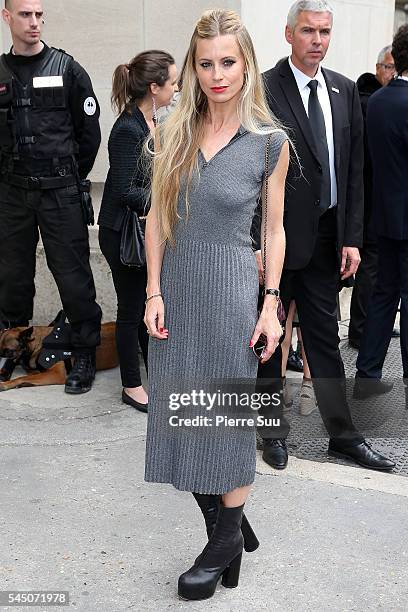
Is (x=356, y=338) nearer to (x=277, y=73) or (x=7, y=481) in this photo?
(x=277, y=73)

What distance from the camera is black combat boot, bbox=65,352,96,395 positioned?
541 cm

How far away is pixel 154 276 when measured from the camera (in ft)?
10.3

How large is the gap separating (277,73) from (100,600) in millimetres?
2450

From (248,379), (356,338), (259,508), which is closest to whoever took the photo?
(248,379)

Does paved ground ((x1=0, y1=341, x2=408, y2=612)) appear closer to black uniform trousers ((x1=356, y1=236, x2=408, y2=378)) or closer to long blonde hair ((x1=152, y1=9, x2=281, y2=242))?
black uniform trousers ((x1=356, y1=236, x2=408, y2=378))

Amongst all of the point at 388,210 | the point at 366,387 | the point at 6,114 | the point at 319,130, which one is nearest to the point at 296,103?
the point at 319,130

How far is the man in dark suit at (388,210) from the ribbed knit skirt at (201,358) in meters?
2.17

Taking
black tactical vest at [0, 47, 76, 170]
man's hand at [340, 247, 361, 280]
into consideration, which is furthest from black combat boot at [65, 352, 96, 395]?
man's hand at [340, 247, 361, 280]

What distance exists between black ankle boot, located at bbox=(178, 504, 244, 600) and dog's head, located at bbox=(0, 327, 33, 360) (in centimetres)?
274

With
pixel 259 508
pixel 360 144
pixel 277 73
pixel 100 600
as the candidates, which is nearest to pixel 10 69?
pixel 277 73

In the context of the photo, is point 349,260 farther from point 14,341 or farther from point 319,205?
point 14,341

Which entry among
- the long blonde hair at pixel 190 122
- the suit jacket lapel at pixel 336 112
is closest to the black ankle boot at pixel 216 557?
the long blonde hair at pixel 190 122

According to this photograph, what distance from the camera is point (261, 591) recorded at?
10.7ft

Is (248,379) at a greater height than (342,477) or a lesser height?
greater
